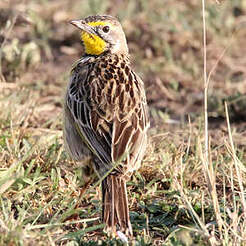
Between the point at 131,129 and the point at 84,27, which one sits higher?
the point at 84,27

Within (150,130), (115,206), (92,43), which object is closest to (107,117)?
(115,206)

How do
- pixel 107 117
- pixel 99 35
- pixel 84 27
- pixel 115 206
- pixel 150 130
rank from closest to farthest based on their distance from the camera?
1. pixel 115 206
2. pixel 107 117
3. pixel 84 27
4. pixel 99 35
5. pixel 150 130

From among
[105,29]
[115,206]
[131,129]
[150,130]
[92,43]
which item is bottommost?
[150,130]

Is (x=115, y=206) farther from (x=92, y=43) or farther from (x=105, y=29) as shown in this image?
(x=105, y=29)

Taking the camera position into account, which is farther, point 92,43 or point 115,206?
point 92,43

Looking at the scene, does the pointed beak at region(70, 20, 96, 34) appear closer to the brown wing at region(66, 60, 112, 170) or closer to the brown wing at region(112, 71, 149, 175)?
the brown wing at region(66, 60, 112, 170)

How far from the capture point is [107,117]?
5363mm

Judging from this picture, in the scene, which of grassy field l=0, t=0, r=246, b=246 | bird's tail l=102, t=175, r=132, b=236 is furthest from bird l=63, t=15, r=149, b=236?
grassy field l=0, t=0, r=246, b=246

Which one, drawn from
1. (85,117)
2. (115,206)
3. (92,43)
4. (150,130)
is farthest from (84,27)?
(115,206)

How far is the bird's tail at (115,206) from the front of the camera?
4.82 metres

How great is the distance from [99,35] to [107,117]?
1.25m

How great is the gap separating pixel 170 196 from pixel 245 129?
2.35 meters

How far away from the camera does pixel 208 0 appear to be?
1034 centimetres

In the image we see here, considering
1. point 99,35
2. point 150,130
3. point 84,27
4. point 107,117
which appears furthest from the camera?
point 150,130
